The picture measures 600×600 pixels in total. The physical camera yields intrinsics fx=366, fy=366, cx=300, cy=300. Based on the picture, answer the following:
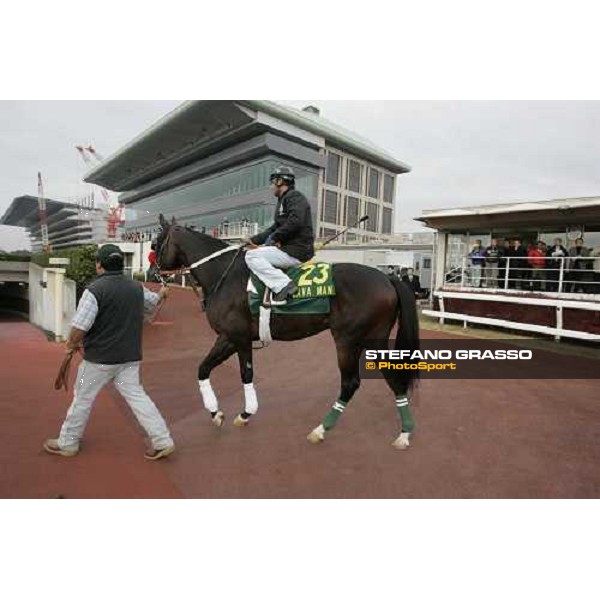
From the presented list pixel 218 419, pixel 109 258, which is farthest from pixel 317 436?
pixel 109 258

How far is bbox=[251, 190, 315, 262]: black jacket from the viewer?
3.83 m

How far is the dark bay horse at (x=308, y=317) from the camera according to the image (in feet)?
12.7

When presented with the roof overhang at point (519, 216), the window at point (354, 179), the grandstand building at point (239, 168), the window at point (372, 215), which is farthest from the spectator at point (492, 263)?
the window at point (372, 215)

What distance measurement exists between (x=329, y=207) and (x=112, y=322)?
22.1 metres

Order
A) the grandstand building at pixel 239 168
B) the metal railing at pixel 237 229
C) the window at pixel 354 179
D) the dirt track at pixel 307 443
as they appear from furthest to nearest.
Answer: the window at pixel 354 179 < the metal railing at pixel 237 229 < the grandstand building at pixel 239 168 < the dirt track at pixel 307 443

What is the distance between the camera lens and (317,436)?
3.76 meters

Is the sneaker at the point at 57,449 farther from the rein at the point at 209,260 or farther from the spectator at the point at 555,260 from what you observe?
the spectator at the point at 555,260

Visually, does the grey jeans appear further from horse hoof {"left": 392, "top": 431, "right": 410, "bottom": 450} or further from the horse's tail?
the horse's tail

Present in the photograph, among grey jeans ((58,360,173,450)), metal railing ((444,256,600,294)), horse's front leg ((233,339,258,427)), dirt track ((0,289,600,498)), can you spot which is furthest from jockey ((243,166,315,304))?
metal railing ((444,256,600,294))

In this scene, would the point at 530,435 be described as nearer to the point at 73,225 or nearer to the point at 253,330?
the point at 253,330

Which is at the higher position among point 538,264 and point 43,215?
point 43,215

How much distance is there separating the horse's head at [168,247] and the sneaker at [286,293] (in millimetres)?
1342

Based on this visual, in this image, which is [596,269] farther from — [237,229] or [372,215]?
[372,215]

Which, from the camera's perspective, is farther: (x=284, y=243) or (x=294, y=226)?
(x=284, y=243)
